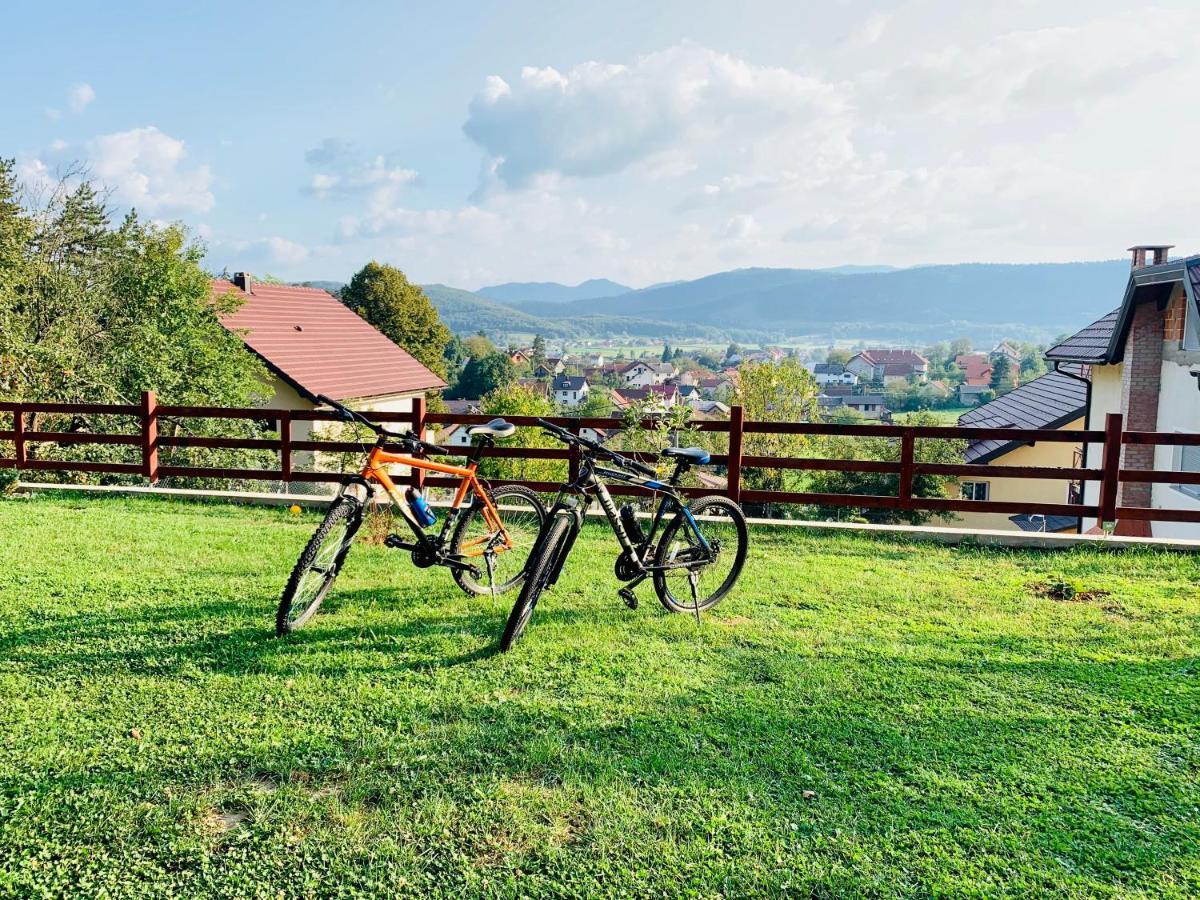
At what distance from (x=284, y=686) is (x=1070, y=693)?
3617 millimetres

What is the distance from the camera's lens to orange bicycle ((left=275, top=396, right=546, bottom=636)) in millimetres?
4492

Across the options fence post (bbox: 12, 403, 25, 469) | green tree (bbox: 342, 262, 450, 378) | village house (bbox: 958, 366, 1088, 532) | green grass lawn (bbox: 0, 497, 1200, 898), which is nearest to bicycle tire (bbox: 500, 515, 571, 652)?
green grass lawn (bbox: 0, 497, 1200, 898)

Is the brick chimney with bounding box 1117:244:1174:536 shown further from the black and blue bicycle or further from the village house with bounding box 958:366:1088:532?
the black and blue bicycle

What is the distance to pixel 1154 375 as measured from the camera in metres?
14.2

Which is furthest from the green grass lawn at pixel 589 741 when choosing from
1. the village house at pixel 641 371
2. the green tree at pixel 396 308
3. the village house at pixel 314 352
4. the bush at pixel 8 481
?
the village house at pixel 641 371

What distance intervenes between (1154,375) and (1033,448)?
18.9 feet

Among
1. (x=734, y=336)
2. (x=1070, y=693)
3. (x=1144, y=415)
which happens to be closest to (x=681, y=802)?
(x=1070, y=693)

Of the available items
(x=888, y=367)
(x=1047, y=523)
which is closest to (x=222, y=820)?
(x=1047, y=523)

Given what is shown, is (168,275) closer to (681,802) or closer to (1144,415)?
(681,802)

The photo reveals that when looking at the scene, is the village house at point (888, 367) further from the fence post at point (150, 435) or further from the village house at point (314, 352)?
the fence post at point (150, 435)

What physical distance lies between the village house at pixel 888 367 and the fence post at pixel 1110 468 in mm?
71946

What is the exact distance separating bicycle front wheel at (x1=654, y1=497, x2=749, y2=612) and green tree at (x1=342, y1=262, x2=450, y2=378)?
34.6 metres

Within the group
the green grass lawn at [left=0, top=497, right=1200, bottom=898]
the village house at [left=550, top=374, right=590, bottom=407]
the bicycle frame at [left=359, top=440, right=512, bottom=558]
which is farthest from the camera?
the village house at [left=550, top=374, right=590, bottom=407]

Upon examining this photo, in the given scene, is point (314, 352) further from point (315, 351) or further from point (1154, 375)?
point (1154, 375)
